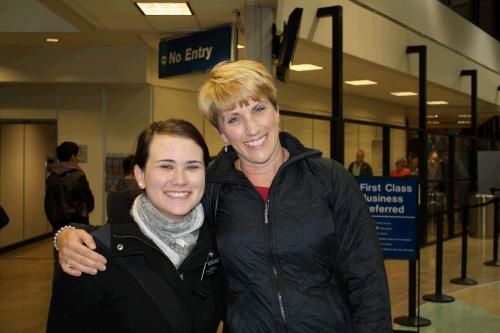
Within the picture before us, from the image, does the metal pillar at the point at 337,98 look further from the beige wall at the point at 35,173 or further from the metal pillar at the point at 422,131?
the beige wall at the point at 35,173

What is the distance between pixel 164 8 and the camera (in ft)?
19.9

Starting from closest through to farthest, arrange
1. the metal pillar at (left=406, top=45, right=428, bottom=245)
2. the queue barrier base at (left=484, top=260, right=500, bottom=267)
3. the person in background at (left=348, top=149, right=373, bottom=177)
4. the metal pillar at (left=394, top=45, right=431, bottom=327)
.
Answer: the metal pillar at (left=394, top=45, right=431, bottom=327) → the metal pillar at (left=406, top=45, right=428, bottom=245) → the queue barrier base at (left=484, top=260, right=500, bottom=267) → the person in background at (left=348, top=149, right=373, bottom=177)

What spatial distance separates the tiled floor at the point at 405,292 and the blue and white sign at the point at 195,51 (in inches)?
122

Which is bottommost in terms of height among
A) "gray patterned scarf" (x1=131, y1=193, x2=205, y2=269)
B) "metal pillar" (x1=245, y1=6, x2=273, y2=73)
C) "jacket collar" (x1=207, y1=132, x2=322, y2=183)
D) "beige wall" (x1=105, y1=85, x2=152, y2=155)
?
"gray patterned scarf" (x1=131, y1=193, x2=205, y2=269)

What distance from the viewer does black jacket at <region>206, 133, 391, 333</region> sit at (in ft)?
6.04

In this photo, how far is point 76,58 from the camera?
898cm

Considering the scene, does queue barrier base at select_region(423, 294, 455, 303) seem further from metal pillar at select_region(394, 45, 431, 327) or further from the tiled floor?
metal pillar at select_region(394, 45, 431, 327)

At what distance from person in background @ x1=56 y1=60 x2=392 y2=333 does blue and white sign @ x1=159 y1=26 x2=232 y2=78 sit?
3.74 m

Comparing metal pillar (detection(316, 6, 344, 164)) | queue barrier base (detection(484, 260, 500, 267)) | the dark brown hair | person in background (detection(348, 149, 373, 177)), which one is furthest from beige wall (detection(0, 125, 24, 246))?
the dark brown hair

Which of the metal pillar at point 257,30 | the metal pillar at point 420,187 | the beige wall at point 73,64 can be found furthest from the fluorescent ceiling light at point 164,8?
the metal pillar at point 420,187

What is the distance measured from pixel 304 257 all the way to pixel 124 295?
609 mm

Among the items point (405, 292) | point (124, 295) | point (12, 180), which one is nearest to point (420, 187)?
point (405, 292)

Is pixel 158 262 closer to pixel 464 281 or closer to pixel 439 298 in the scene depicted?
pixel 439 298

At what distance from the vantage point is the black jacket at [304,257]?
184 cm
